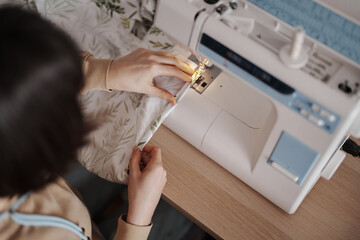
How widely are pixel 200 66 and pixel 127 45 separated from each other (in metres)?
0.25

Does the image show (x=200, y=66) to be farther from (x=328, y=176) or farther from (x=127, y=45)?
(x=328, y=176)

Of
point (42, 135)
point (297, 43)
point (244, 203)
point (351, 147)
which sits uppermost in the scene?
point (297, 43)

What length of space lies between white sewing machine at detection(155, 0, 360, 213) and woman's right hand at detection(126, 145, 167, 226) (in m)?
0.18

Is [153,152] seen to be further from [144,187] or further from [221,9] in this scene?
[221,9]

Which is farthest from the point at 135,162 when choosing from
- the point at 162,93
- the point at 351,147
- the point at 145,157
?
the point at 351,147

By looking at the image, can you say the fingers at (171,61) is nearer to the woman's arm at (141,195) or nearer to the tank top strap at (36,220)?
the woman's arm at (141,195)

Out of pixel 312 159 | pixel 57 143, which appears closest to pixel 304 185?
pixel 312 159

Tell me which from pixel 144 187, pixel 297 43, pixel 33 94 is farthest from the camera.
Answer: pixel 144 187

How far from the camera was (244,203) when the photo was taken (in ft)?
3.10

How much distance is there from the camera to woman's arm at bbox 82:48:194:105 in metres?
0.92

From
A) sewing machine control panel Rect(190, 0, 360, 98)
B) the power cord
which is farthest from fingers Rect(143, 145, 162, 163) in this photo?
the power cord

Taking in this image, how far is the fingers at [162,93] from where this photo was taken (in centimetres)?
94

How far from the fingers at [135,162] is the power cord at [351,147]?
52 cm

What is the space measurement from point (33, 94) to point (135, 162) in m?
0.45
